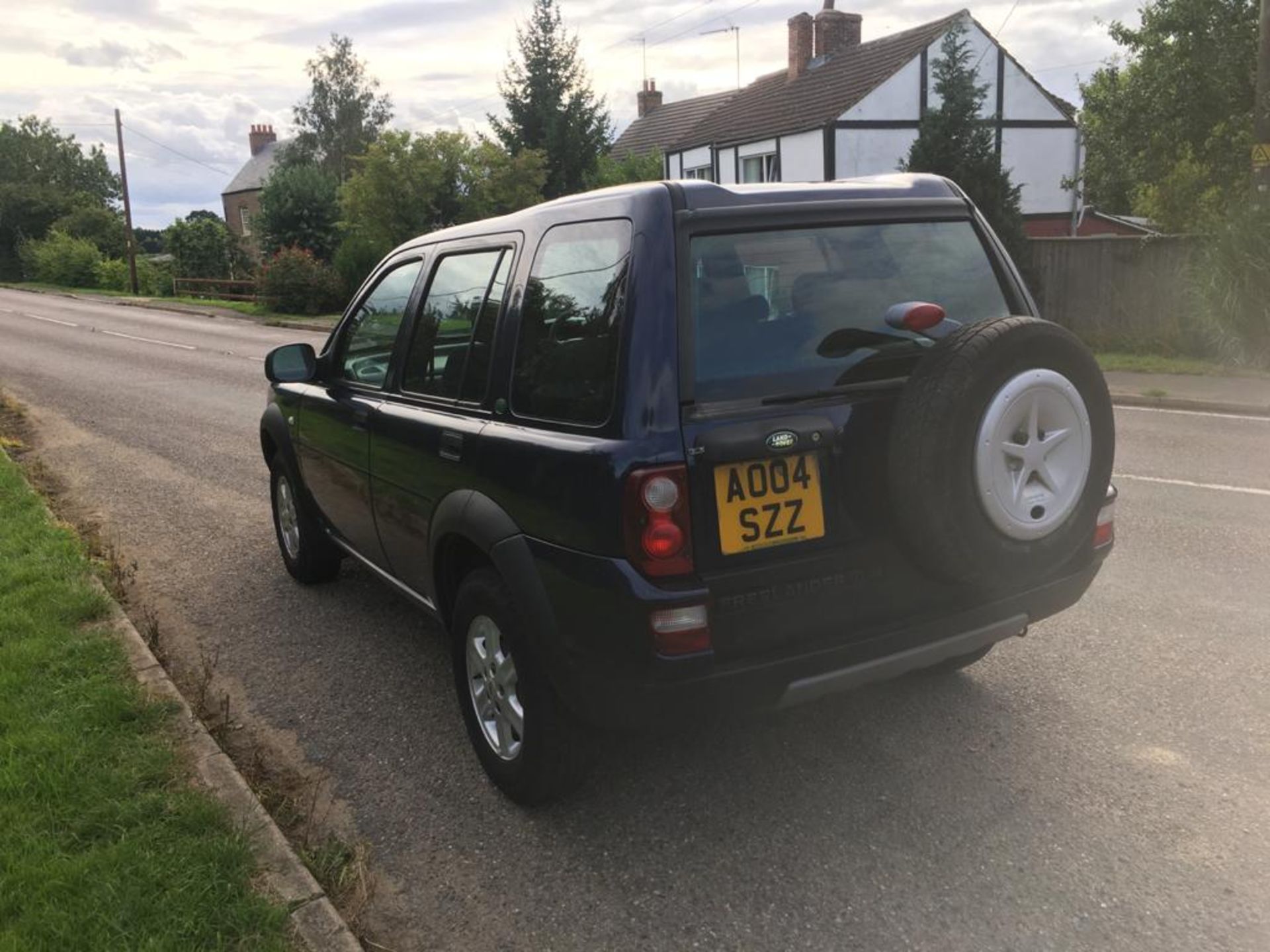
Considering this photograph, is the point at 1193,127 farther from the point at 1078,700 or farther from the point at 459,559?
the point at 459,559

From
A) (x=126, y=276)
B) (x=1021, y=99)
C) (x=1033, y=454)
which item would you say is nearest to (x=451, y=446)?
(x=1033, y=454)

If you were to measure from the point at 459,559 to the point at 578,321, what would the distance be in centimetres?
99

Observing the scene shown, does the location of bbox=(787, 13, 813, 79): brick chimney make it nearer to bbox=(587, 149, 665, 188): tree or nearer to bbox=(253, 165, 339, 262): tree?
bbox=(587, 149, 665, 188): tree

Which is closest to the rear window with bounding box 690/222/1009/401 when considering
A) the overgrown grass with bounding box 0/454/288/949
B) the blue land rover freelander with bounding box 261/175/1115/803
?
the blue land rover freelander with bounding box 261/175/1115/803

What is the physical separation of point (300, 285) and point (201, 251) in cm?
2159

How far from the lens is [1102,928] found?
2611mm

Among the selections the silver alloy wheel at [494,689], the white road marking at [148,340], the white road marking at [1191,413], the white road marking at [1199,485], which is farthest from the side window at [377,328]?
the white road marking at [148,340]

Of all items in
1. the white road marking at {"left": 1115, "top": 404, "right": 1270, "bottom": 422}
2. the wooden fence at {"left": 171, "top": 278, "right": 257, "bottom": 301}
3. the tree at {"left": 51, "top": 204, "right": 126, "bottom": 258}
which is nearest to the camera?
the white road marking at {"left": 1115, "top": 404, "right": 1270, "bottom": 422}

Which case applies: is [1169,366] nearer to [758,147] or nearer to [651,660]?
[651,660]

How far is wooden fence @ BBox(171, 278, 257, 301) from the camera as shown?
38.7 m

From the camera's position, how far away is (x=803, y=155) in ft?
90.4

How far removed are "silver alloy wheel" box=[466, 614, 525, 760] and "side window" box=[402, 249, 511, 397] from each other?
815mm

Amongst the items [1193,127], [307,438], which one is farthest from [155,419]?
[1193,127]

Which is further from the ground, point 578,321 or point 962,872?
point 578,321
